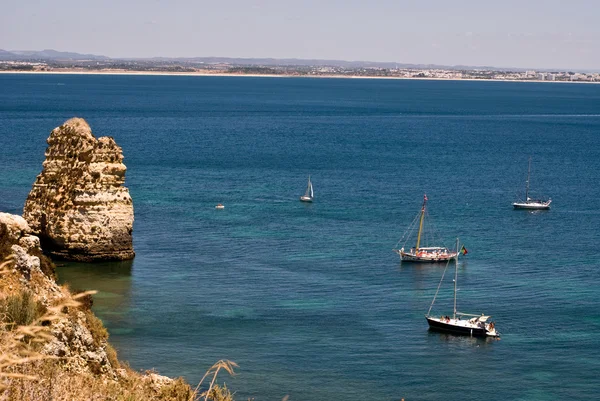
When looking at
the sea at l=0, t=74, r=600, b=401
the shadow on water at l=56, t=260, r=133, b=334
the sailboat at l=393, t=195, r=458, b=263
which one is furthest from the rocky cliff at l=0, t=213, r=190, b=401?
the sailboat at l=393, t=195, r=458, b=263

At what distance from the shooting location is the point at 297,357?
40094 mm

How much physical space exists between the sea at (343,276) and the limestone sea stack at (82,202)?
131cm

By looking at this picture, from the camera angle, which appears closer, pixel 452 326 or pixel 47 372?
pixel 47 372

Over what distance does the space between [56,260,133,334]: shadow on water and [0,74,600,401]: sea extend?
0.13 meters

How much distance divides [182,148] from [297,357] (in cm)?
8347

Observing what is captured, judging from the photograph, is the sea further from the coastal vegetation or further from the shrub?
the shrub

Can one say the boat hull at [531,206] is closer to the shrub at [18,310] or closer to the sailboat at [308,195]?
the sailboat at [308,195]

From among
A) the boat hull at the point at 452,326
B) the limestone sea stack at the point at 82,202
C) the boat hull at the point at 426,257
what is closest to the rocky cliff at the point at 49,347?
the boat hull at the point at 452,326

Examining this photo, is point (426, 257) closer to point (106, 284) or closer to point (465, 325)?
point (465, 325)

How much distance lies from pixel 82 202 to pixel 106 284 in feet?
18.7

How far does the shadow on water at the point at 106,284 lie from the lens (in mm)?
44688

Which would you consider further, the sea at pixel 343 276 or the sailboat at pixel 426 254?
the sailboat at pixel 426 254

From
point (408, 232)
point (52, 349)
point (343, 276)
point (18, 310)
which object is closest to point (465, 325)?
point (343, 276)

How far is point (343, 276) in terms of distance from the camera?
2172 inches
